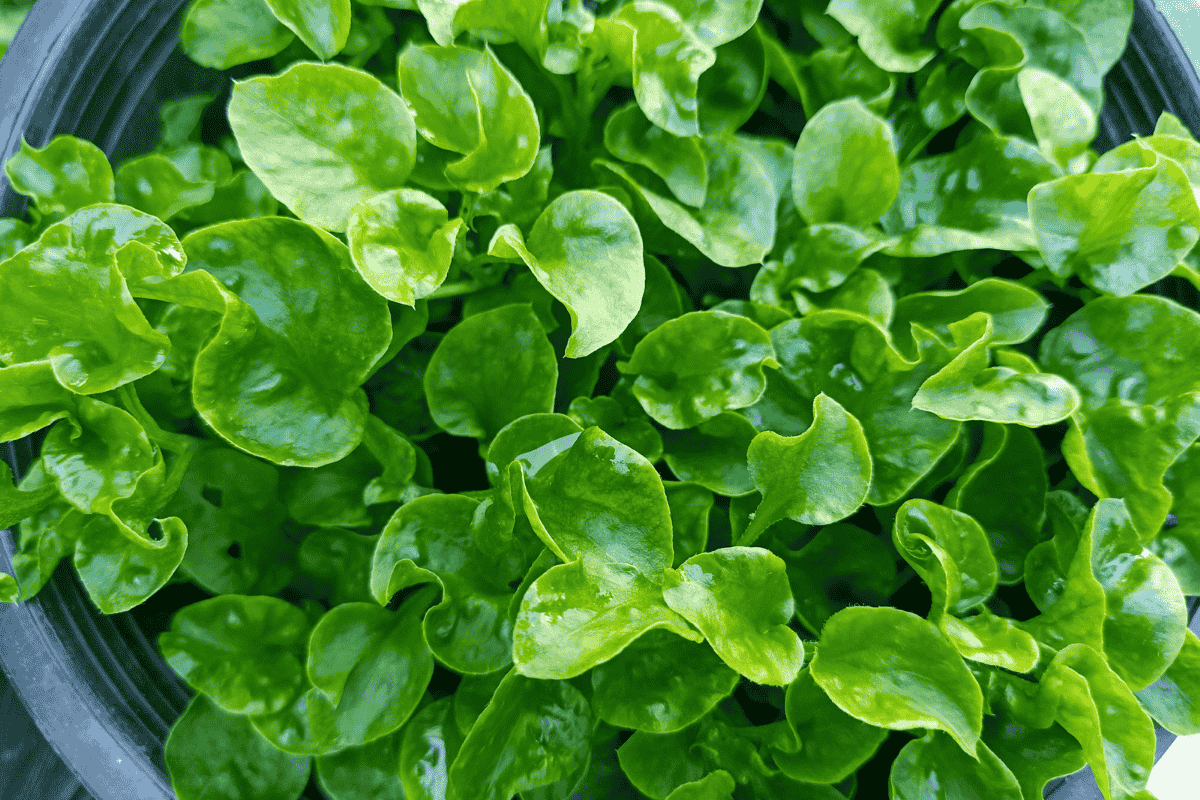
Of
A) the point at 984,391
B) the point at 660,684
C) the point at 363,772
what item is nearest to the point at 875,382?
the point at 984,391

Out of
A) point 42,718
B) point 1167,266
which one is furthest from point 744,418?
point 42,718

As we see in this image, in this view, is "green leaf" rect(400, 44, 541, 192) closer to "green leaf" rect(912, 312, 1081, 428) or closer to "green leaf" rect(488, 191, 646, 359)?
"green leaf" rect(488, 191, 646, 359)

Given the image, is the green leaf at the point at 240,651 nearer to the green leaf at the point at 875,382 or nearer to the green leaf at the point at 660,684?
the green leaf at the point at 660,684

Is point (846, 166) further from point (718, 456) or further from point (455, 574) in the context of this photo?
point (455, 574)

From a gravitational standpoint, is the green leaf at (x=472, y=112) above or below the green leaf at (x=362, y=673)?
above

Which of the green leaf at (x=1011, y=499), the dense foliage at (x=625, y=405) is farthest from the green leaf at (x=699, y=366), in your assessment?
the green leaf at (x=1011, y=499)

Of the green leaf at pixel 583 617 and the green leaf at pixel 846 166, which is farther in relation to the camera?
the green leaf at pixel 846 166

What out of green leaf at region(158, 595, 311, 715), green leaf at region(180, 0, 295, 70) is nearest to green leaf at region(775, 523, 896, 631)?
green leaf at region(158, 595, 311, 715)
